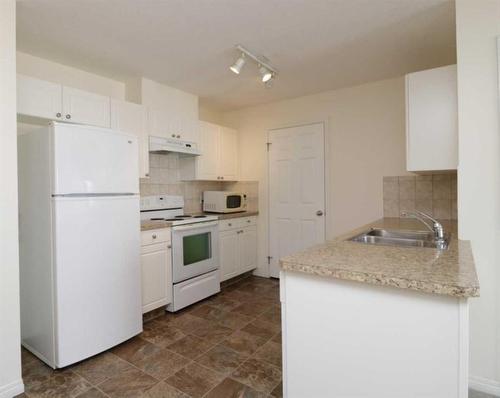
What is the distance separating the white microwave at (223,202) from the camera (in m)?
3.77

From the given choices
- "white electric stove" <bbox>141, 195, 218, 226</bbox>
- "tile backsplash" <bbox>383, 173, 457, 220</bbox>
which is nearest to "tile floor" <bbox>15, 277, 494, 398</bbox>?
"white electric stove" <bbox>141, 195, 218, 226</bbox>

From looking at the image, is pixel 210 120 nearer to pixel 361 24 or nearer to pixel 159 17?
pixel 159 17

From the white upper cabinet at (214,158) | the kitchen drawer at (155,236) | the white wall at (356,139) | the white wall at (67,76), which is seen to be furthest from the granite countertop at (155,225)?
the white wall at (356,139)

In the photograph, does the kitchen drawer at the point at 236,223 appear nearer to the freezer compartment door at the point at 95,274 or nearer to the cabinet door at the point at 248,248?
the cabinet door at the point at 248,248

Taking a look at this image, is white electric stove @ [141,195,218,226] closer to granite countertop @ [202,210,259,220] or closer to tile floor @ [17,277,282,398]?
granite countertop @ [202,210,259,220]

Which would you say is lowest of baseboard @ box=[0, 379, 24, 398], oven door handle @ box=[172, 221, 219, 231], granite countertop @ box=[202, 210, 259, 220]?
baseboard @ box=[0, 379, 24, 398]

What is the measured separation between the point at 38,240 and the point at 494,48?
10.3 feet

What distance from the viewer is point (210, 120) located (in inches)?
169

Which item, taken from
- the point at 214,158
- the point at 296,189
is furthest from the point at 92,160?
the point at 296,189

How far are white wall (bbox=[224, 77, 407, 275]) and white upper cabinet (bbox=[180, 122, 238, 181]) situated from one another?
684 mm

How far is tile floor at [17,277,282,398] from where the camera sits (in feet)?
5.94

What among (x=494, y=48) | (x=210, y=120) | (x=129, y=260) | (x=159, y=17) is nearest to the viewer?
(x=494, y=48)

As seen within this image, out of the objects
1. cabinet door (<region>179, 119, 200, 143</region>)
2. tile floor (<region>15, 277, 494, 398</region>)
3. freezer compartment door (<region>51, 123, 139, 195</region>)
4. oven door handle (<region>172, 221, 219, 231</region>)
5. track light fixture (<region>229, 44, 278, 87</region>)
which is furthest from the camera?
cabinet door (<region>179, 119, 200, 143</region>)

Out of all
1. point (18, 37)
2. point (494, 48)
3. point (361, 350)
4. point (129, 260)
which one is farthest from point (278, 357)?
point (18, 37)
